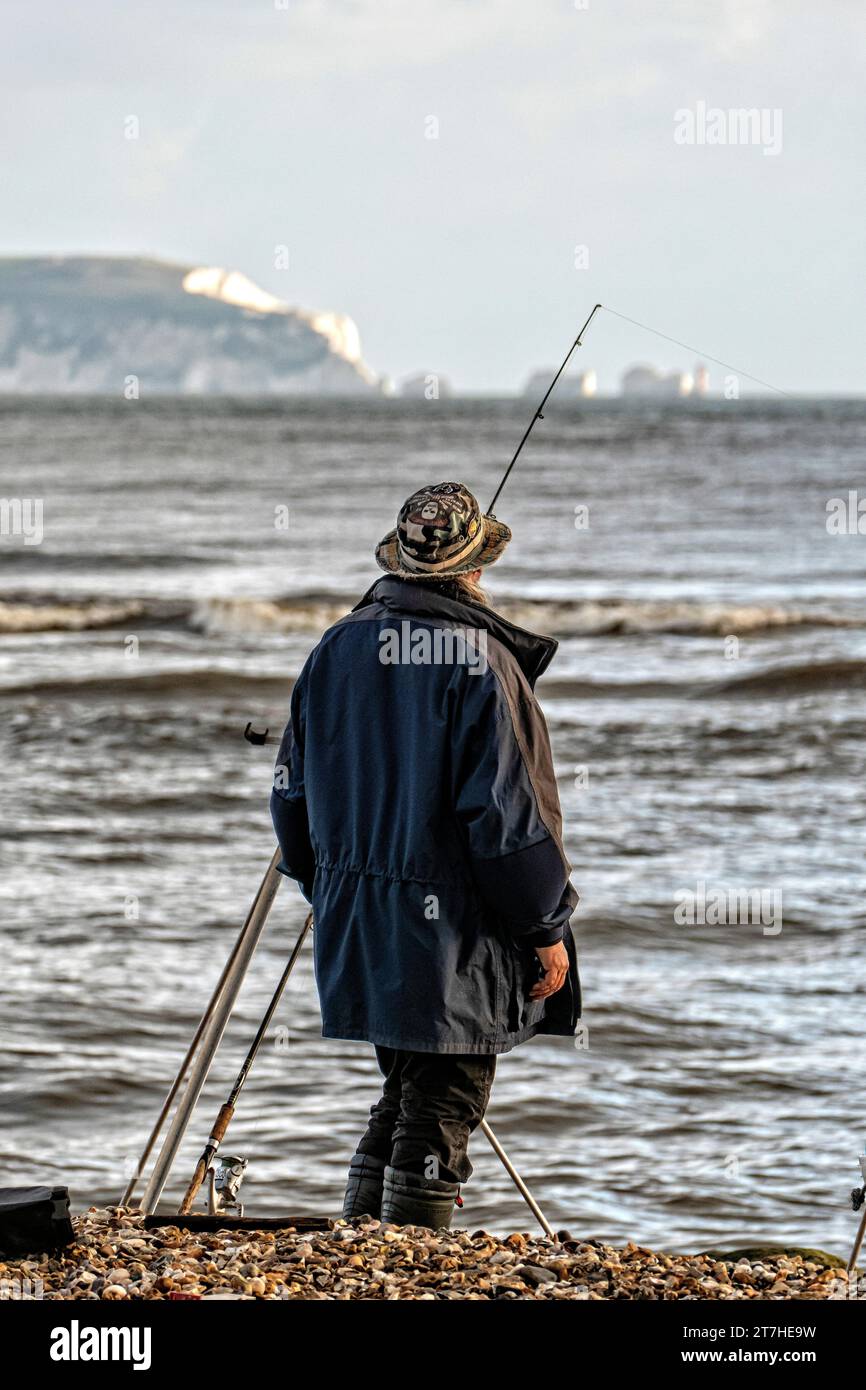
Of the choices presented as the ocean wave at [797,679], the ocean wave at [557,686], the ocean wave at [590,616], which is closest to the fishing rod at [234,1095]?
the ocean wave at [557,686]

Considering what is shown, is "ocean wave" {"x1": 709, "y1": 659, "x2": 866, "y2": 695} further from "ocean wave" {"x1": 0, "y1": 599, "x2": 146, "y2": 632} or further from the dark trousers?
the dark trousers

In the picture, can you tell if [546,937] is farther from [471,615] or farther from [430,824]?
[471,615]

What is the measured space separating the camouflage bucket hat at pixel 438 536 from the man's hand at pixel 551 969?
771 millimetres

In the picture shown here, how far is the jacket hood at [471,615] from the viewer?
3379 mm

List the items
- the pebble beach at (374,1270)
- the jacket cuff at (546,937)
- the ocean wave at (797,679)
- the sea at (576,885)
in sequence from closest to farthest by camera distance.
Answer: the pebble beach at (374,1270)
the jacket cuff at (546,937)
the sea at (576,885)
the ocean wave at (797,679)

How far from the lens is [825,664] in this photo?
52.5 ft

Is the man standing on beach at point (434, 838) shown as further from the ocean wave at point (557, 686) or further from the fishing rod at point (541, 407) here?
the ocean wave at point (557, 686)

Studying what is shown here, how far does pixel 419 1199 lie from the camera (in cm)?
351

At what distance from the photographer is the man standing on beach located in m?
3.28

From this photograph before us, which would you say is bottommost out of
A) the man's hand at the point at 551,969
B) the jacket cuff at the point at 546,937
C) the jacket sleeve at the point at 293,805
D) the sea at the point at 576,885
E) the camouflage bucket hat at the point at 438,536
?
the sea at the point at 576,885
